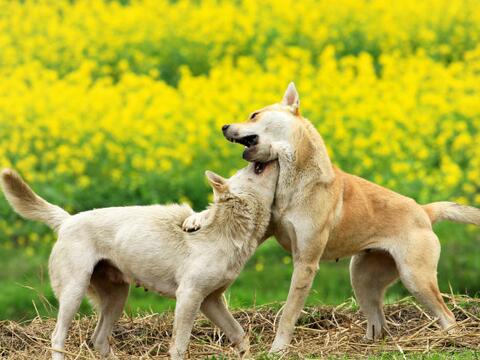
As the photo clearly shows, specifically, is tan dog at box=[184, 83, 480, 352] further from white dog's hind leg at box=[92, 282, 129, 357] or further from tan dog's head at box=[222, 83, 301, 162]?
white dog's hind leg at box=[92, 282, 129, 357]

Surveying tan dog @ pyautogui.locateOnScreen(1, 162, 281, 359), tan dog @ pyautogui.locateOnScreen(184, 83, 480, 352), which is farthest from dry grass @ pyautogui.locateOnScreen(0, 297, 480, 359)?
tan dog @ pyautogui.locateOnScreen(1, 162, 281, 359)

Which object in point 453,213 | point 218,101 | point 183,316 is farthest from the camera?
point 218,101

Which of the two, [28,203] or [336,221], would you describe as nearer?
[28,203]

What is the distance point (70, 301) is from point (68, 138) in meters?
6.48

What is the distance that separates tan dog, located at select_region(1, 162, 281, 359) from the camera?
6.23 metres

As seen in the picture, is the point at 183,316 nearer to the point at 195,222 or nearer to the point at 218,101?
the point at 195,222

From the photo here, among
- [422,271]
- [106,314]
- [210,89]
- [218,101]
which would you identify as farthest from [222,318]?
[210,89]

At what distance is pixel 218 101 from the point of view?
13000 mm

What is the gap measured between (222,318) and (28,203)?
59.8 inches

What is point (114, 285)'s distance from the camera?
22.5 ft

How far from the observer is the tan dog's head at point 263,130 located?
652 cm

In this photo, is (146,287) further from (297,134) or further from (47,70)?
(47,70)

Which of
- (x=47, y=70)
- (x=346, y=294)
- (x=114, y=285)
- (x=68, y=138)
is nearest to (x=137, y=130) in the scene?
(x=68, y=138)

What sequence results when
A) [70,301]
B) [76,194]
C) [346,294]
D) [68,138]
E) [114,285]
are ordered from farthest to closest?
[68,138], [76,194], [346,294], [114,285], [70,301]
